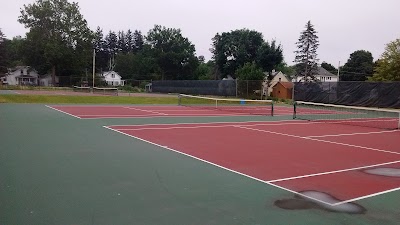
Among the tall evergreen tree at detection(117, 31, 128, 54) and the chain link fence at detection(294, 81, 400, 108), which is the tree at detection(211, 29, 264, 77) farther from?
the tall evergreen tree at detection(117, 31, 128, 54)

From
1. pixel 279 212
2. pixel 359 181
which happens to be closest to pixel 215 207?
pixel 279 212

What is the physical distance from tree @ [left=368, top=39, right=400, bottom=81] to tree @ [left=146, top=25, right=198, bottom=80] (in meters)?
43.7

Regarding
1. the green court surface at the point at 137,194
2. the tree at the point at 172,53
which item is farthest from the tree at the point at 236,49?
the green court surface at the point at 137,194

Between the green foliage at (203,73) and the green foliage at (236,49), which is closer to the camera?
the green foliage at (236,49)

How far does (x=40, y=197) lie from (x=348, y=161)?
6358mm

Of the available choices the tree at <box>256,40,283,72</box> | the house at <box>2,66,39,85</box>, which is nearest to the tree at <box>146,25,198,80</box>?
the tree at <box>256,40,283,72</box>

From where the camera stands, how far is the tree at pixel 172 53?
81688mm

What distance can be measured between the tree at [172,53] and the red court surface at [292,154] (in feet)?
224

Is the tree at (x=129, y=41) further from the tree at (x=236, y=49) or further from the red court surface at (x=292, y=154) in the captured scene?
the red court surface at (x=292, y=154)

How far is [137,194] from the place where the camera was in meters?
5.39

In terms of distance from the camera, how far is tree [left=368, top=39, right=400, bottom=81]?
44.7 metres

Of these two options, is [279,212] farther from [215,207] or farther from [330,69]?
[330,69]

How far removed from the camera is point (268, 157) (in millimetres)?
8602

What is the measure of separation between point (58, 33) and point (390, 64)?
5724 centimetres
